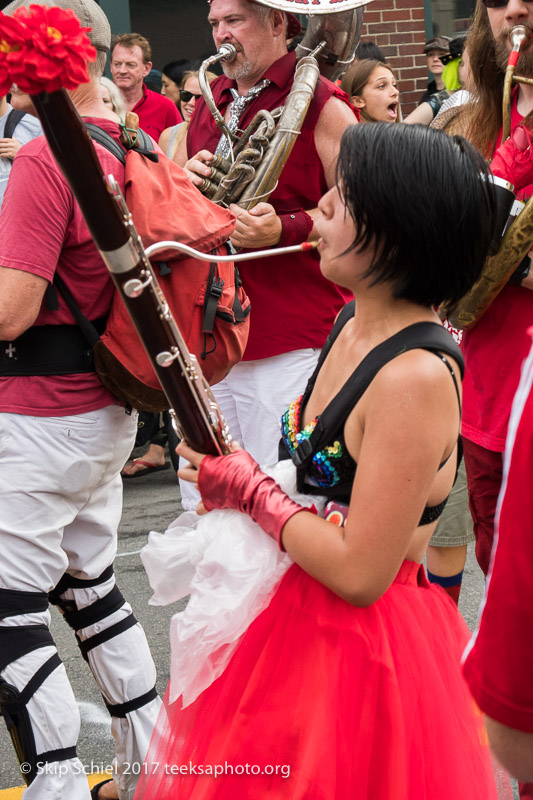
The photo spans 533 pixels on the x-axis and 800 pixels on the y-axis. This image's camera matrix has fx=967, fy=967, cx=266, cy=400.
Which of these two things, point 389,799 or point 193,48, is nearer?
point 389,799

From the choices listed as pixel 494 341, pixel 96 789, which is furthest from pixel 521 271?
pixel 96 789

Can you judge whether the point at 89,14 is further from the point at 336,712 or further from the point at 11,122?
the point at 11,122

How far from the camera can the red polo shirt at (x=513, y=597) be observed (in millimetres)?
1023

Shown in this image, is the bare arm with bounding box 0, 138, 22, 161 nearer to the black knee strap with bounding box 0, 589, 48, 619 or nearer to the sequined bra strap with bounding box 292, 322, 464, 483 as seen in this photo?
the black knee strap with bounding box 0, 589, 48, 619

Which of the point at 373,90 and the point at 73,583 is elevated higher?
the point at 373,90

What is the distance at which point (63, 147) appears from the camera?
1.42 metres

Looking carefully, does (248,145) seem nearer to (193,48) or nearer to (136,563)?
(136,563)

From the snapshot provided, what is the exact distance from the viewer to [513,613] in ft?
3.40

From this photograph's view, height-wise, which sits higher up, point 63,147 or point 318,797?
point 63,147

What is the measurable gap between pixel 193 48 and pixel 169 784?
9.47 metres

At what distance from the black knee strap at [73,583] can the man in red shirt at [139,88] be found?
15.0 feet

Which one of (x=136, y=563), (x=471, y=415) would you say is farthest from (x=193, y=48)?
(x=471, y=415)

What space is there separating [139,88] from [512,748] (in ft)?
21.4

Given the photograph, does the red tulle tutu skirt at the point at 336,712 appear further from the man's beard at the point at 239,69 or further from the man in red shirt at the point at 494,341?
the man's beard at the point at 239,69
